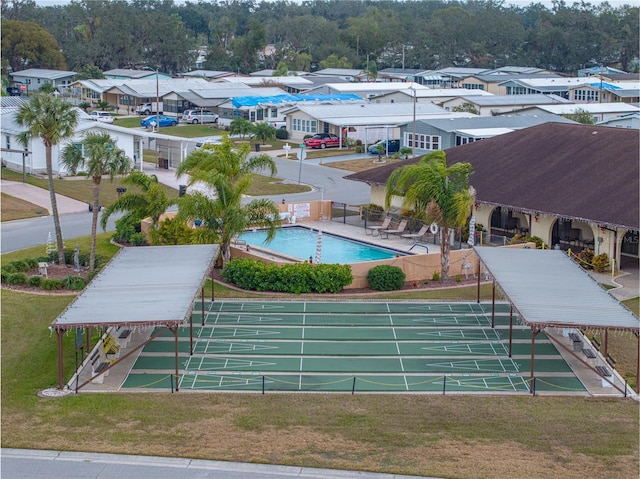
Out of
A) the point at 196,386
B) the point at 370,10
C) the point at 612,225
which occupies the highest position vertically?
the point at 370,10

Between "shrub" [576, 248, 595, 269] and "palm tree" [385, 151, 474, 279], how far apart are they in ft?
16.7

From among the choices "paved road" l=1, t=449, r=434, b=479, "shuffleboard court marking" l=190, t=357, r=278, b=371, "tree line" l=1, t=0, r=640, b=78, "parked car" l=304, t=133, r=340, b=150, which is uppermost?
"tree line" l=1, t=0, r=640, b=78

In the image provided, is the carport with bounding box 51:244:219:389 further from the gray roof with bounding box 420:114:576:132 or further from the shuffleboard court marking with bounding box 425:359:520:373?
the gray roof with bounding box 420:114:576:132

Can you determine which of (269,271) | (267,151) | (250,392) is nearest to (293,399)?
(250,392)

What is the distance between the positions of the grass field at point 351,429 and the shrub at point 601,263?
12.9 metres

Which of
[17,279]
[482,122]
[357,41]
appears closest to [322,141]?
[482,122]

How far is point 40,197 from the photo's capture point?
5000 centimetres

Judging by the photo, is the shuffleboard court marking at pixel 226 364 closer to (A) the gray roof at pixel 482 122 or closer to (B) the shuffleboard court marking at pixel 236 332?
(B) the shuffleboard court marking at pixel 236 332

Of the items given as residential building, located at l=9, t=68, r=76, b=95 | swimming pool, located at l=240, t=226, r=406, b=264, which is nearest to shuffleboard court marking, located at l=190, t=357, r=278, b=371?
swimming pool, located at l=240, t=226, r=406, b=264

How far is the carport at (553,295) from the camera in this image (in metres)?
23.5

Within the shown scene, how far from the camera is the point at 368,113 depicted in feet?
252

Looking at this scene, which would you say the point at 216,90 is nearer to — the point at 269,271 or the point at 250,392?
the point at 269,271

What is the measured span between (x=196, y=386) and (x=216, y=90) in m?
71.1

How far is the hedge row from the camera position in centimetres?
3291
